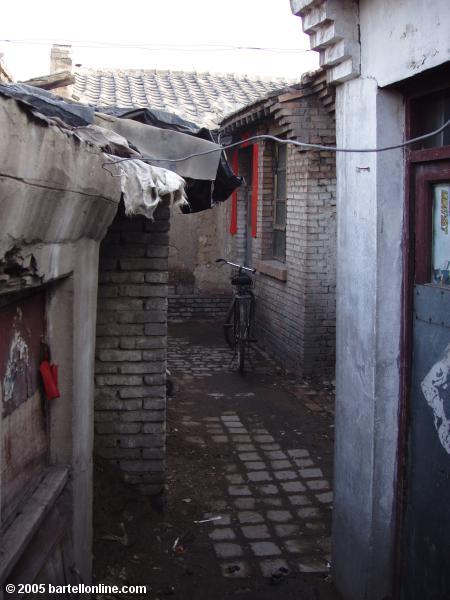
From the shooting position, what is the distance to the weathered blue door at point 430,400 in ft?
12.1

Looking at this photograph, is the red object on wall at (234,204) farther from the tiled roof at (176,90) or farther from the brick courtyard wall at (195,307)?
the brick courtyard wall at (195,307)

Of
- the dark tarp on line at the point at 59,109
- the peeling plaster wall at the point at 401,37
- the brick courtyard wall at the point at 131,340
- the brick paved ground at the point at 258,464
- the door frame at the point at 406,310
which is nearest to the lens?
the peeling plaster wall at the point at 401,37

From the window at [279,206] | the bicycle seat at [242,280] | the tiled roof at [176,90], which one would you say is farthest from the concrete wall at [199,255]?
the bicycle seat at [242,280]

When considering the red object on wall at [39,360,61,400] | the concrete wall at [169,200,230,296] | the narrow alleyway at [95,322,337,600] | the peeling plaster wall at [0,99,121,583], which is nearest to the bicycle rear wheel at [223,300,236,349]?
the narrow alleyway at [95,322,337,600]

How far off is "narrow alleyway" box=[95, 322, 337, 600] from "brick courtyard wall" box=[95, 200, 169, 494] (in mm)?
330

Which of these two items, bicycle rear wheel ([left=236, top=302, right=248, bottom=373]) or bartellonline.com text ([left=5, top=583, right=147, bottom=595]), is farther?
bicycle rear wheel ([left=236, top=302, right=248, bottom=373])

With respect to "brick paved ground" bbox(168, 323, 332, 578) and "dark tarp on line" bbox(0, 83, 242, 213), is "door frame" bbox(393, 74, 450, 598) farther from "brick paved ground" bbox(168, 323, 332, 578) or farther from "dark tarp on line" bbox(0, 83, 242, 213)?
"dark tarp on line" bbox(0, 83, 242, 213)

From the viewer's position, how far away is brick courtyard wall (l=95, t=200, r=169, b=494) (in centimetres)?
530

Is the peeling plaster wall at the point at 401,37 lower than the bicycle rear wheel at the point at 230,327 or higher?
higher

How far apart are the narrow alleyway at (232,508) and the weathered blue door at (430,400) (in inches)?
36.7

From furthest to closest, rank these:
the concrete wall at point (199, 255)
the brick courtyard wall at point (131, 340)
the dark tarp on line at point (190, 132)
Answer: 1. the concrete wall at point (199, 255)
2. the dark tarp on line at point (190, 132)
3. the brick courtyard wall at point (131, 340)

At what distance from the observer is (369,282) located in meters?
4.07

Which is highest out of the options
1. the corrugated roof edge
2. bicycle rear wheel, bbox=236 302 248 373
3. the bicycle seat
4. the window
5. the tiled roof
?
the corrugated roof edge

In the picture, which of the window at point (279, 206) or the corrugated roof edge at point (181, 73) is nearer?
the window at point (279, 206)
